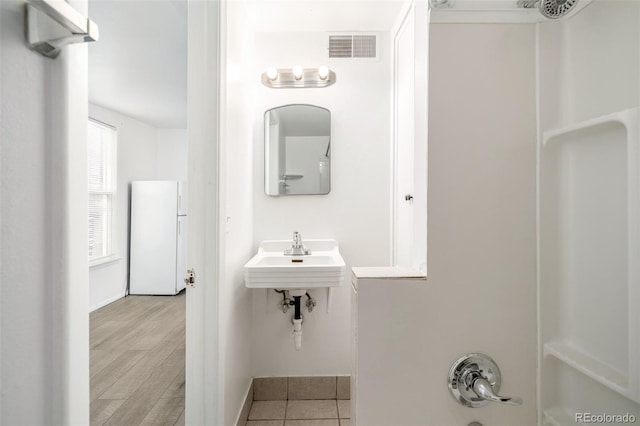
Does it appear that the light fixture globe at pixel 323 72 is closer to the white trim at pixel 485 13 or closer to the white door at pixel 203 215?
the white door at pixel 203 215

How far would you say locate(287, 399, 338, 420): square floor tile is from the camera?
1.97 metres

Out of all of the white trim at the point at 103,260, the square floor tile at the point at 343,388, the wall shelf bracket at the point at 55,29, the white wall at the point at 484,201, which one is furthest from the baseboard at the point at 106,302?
the wall shelf bracket at the point at 55,29

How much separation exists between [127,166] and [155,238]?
3.56ft

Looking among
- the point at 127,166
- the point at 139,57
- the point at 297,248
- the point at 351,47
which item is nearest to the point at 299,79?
the point at 351,47

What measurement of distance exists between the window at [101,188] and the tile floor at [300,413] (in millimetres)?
2928

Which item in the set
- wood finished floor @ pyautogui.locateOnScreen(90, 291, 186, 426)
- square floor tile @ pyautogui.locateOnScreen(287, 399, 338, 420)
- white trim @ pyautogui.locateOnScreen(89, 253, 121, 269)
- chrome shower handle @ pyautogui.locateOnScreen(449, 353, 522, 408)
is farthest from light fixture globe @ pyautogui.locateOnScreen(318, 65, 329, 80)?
white trim @ pyautogui.locateOnScreen(89, 253, 121, 269)

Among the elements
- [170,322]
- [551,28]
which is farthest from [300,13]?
[170,322]

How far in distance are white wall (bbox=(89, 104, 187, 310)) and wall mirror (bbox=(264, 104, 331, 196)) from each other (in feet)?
9.36

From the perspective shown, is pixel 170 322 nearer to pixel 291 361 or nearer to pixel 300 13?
pixel 291 361

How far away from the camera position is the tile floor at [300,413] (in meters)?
1.91

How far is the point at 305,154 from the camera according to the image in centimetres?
221

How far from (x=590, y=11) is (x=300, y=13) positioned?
5.01ft

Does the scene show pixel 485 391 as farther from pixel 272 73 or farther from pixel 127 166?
pixel 127 166

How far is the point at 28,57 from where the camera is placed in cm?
48
